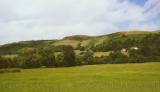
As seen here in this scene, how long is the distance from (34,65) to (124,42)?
234 ft

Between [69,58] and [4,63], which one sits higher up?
[69,58]

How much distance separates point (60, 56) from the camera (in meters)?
105

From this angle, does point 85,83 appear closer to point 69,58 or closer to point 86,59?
point 69,58

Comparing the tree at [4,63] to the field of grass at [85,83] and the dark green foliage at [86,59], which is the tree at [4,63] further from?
the field of grass at [85,83]

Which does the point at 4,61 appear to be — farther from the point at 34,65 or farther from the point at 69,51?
the point at 69,51

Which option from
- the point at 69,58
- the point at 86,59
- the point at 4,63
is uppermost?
the point at 69,58

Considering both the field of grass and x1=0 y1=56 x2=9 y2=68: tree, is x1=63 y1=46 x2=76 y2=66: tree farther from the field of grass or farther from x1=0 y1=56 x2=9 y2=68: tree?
the field of grass

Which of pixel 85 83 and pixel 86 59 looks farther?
pixel 86 59

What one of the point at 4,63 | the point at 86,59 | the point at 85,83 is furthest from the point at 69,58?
the point at 85,83

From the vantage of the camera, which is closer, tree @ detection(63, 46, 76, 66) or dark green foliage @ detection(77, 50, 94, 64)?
tree @ detection(63, 46, 76, 66)

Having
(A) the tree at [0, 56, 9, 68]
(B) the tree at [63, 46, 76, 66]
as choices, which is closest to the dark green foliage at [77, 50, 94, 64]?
(B) the tree at [63, 46, 76, 66]

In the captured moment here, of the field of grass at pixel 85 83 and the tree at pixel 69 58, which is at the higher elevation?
the tree at pixel 69 58

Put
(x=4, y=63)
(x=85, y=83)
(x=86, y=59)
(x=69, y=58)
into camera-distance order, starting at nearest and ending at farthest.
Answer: (x=85, y=83) < (x=4, y=63) < (x=69, y=58) < (x=86, y=59)

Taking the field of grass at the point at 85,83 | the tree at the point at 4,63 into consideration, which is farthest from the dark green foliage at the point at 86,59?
the field of grass at the point at 85,83
